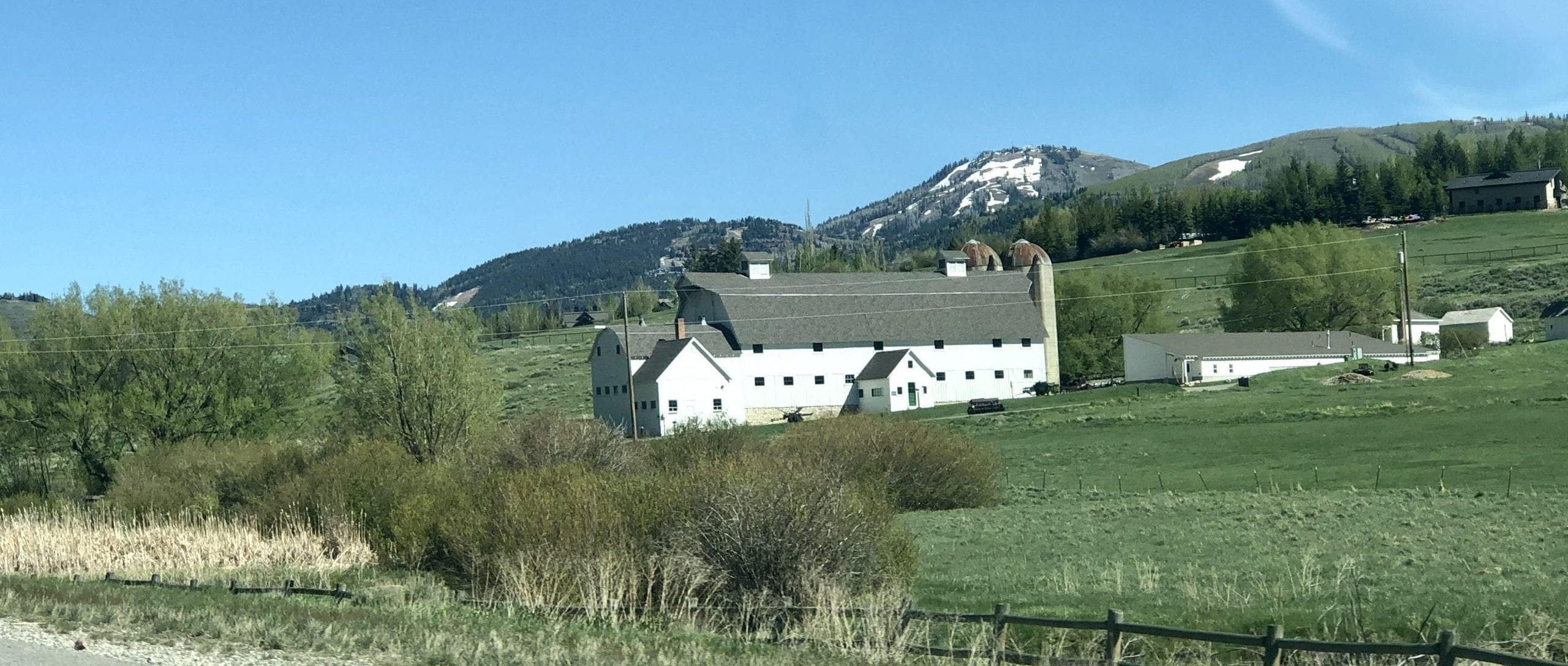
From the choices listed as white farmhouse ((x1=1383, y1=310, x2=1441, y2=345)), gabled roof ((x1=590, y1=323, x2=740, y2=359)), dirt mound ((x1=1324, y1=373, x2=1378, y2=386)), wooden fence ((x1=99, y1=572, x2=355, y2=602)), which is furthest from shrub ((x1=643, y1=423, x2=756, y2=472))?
white farmhouse ((x1=1383, y1=310, x2=1441, y2=345))

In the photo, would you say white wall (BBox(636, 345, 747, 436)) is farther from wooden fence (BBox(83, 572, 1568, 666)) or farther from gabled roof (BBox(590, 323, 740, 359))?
wooden fence (BBox(83, 572, 1568, 666))

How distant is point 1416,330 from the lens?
305ft

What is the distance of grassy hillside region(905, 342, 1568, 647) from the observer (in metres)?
17.3

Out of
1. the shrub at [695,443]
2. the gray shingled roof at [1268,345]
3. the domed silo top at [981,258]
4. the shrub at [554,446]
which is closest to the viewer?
the shrub at [554,446]

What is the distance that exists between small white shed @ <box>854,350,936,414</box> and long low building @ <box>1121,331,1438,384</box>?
11916 millimetres

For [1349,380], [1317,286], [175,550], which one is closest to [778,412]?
[1349,380]

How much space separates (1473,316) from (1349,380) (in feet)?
115

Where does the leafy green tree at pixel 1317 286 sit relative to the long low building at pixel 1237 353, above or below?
above

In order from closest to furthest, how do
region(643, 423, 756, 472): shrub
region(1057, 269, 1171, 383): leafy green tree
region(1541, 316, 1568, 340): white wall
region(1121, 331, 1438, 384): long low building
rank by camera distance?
region(643, 423, 756, 472): shrub
region(1121, 331, 1438, 384): long low building
region(1541, 316, 1568, 340): white wall
region(1057, 269, 1171, 383): leafy green tree

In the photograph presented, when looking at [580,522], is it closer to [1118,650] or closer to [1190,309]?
[1118,650]

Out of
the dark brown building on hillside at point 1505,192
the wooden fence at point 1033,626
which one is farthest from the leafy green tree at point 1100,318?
the dark brown building on hillside at point 1505,192

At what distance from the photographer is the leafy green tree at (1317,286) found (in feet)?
311

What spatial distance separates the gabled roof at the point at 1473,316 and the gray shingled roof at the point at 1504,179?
6985 cm

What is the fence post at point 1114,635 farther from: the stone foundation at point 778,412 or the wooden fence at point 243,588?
the stone foundation at point 778,412
